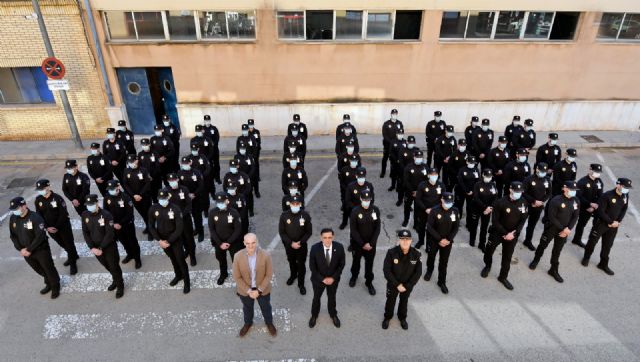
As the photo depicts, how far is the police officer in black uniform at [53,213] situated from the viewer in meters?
7.98

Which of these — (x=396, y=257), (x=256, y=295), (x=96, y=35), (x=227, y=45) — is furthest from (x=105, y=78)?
(x=396, y=257)

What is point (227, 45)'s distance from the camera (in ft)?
46.8

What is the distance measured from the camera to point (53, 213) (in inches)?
317

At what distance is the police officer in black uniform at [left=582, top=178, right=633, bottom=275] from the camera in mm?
7922

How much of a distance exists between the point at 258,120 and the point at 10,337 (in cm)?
1026

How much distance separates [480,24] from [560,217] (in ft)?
30.8

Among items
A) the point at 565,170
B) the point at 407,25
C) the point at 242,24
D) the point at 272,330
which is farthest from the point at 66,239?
the point at 407,25

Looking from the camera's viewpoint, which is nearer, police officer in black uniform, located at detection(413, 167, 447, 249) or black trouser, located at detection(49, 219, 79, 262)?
black trouser, located at detection(49, 219, 79, 262)

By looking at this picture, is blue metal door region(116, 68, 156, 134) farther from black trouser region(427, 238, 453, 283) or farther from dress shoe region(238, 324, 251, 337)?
black trouser region(427, 238, 453, 283)

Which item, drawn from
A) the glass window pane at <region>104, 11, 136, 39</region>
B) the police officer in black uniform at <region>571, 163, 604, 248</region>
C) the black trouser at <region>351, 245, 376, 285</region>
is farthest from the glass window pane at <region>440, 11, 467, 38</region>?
the glass window pane at <region>104, 11, 136, 39</region>

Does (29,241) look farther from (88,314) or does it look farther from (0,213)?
(0,213)

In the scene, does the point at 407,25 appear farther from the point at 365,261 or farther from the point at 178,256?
the point at 178,256

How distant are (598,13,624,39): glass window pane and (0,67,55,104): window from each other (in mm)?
20515

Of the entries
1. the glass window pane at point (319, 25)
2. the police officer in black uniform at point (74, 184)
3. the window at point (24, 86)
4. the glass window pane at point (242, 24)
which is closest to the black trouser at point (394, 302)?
the police officer in black uniform at point (74, 184)
